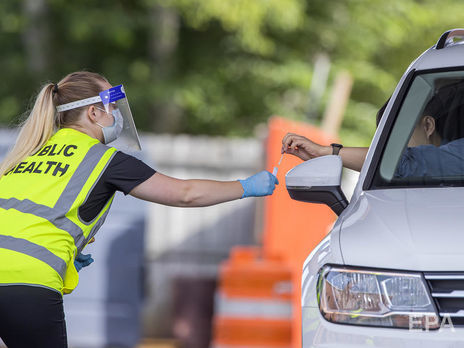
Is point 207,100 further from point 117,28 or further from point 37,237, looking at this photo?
point 37,237

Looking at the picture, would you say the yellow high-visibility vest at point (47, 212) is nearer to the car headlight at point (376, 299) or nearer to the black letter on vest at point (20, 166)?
the black letter on vest at point (20, 166)

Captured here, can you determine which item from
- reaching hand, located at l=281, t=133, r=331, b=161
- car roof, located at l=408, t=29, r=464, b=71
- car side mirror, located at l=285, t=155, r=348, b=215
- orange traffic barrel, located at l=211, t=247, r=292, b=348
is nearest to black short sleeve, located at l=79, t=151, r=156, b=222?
car side mirror, located at l=285, t=155, r=348, b=215

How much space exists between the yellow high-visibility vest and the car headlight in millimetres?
968

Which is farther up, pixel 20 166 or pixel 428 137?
pixel 428 137

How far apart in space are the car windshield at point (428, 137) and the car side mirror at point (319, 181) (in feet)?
0.66

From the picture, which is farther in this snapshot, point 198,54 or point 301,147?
point 198,54

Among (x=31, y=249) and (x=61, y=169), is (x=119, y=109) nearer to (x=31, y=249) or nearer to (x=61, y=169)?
(x=61, y=169)

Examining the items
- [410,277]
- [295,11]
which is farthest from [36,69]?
[410,277]

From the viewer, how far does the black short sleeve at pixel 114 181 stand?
13.0 ft

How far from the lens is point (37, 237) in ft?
12.6

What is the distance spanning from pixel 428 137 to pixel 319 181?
2.49 ft

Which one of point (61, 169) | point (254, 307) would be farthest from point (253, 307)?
point (61, 169)

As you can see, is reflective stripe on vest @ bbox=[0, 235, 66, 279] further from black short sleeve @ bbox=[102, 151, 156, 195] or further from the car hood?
the car hood

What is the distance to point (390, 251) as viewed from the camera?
3643 millimetres
